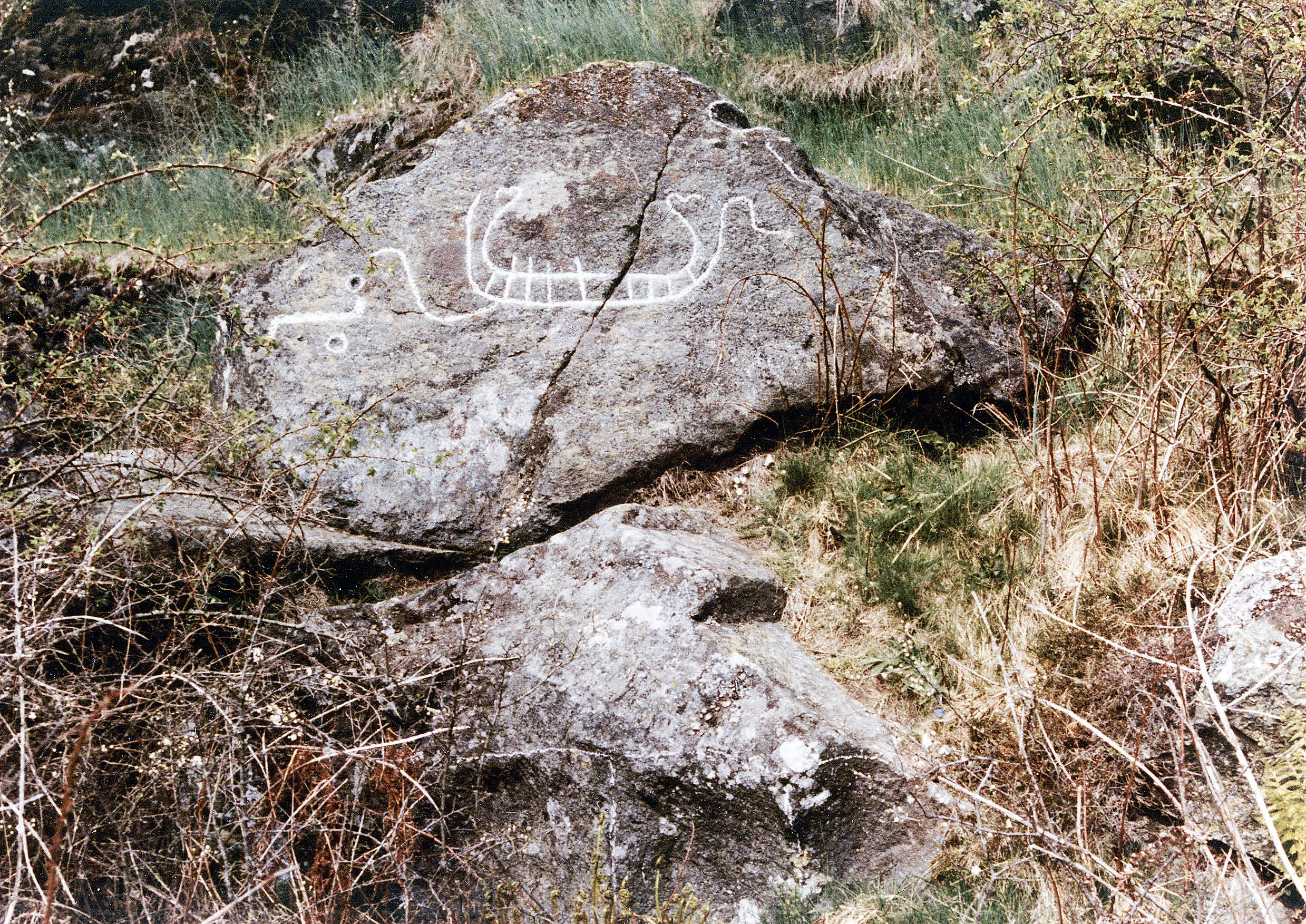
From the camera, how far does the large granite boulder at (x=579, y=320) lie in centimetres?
322

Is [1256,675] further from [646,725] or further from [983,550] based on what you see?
[646,725]

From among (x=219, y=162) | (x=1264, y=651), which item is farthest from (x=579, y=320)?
(x=219, y=162)

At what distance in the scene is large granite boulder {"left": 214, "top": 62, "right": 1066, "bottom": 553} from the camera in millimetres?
3223

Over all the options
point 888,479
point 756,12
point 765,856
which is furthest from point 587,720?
point 756,12

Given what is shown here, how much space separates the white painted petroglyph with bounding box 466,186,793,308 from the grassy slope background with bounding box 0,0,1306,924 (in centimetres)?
67

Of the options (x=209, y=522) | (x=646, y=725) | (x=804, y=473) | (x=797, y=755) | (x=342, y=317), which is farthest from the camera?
(x=342, y=317)

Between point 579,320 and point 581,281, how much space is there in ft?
0.50

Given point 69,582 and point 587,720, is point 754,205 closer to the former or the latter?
point 587,720

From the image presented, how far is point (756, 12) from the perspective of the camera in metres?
5.50

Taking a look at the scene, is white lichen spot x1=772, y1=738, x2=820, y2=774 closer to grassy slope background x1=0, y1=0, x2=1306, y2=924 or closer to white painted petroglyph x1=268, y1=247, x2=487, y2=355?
grassy slope background x1=0, y1=0, x2=1306, y2=924

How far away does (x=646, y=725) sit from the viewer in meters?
2.57

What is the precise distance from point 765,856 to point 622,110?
8.94ft

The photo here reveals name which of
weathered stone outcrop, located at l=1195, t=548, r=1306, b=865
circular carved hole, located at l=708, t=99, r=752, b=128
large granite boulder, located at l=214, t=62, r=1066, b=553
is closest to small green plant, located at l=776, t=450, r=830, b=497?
large granite boulder, located at l=214, t=62, r=1066, b=553

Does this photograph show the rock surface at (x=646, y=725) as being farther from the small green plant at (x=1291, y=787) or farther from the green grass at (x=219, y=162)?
the green grass at (x=219, y=162)
